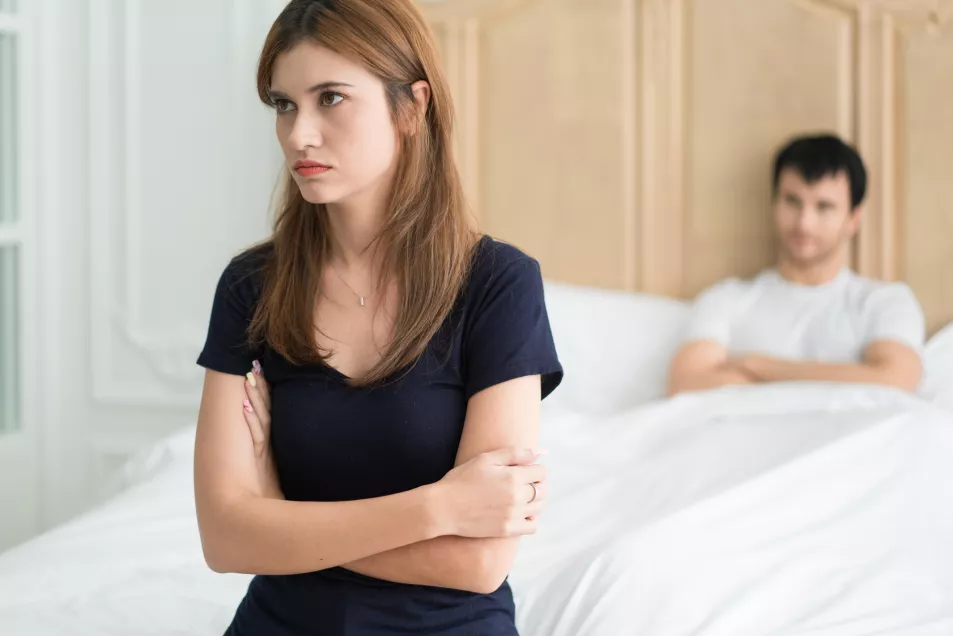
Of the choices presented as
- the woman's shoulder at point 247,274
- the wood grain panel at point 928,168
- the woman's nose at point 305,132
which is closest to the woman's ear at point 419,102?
the woman's nose at point 305,132

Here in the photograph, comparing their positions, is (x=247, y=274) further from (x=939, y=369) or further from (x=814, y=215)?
(x=939, y=369)

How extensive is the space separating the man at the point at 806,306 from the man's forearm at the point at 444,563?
52.1 inches

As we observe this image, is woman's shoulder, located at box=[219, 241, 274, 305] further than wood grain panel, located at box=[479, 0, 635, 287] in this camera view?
No

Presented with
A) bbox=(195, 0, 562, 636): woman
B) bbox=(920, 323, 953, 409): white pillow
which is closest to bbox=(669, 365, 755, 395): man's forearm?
→ bbox=(920, 323, 953, 409): white pillow

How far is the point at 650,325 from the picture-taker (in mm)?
2611

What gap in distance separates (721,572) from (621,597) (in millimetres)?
167

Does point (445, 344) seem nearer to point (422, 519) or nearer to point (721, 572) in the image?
point (422, 519)

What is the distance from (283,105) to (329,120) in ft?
0.25

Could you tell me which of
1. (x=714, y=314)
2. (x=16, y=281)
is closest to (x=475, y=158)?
(x=714, y=314)

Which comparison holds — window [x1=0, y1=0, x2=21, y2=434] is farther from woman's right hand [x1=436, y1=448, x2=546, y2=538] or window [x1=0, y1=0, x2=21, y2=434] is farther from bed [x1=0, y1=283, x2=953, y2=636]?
woman's right hand [x1=436, y1=448, x2=546, y2=538]

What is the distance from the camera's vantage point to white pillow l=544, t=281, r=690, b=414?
8.34ft

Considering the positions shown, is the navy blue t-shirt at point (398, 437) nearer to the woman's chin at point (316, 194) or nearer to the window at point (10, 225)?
the woman's chin at point (316, 194)

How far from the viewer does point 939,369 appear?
2.41 meters

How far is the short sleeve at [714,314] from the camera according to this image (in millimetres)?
2453
